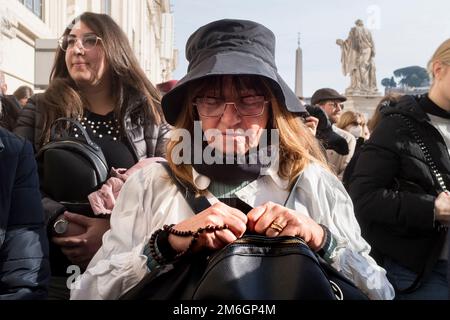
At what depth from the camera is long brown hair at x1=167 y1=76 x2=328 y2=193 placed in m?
1.37

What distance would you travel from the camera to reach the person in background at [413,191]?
6.48 feet

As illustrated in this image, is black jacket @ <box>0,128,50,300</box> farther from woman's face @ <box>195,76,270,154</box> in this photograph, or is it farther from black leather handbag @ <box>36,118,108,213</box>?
woman's face @ <box>195,76,270,154</box>

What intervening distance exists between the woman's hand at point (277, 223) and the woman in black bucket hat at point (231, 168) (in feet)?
0.27

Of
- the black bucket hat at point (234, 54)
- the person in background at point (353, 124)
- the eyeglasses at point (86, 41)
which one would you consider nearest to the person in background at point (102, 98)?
the eyeglasses at point (86, 41)

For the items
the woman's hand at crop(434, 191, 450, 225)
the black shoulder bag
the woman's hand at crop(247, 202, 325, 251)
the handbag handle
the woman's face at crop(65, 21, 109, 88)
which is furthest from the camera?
the woman's face at crop(65, 21, 109, 88)

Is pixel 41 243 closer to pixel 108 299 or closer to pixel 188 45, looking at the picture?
pixel 108 299

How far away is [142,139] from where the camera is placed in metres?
2.05

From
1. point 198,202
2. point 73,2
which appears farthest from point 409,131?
point 73,2

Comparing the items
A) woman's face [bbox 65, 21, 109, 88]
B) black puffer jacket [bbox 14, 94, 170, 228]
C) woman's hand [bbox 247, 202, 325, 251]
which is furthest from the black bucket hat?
woman's face [bbox 65, 21, 109, 88]

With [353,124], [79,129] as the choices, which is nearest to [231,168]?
[79,129]

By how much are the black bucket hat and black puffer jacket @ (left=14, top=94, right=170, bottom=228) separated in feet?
2.03

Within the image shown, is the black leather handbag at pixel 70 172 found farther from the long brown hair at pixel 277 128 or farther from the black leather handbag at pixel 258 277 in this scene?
the black leather handbag at pixel 258 277

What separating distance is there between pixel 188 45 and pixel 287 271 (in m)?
0.73
